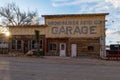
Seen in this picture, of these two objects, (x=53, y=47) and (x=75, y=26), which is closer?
(x=75, y=26)

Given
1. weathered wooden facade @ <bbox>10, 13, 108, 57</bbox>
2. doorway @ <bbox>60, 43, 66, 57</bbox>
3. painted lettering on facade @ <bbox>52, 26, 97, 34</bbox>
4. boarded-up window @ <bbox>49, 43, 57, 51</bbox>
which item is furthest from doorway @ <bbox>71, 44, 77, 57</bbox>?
boarded-up window @ <bbox>49, 43, 57, 51</bbox>

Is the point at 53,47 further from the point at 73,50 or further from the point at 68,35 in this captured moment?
the point at 73,50

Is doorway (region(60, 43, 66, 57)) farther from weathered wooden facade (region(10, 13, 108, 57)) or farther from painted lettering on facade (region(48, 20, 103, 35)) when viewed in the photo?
painted lettering on facade (region(48, 20, 103, 35))

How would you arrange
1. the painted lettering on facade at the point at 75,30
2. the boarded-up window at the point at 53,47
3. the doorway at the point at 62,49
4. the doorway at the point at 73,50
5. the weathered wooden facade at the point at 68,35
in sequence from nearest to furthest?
1. the weathered wooden facade at the point at 68,35
2. the painted lettering on facade at the point at 75,30
3. the doorway at the point at 73,50
4. the doorway at the point at 62,49
5. the boarded-up window at the point at 53,47

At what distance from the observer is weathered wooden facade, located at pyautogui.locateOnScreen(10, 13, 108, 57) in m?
46.3

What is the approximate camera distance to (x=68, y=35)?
47.9 m

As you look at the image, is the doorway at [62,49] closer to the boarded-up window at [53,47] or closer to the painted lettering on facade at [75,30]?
the boarded-up window at [53,47]

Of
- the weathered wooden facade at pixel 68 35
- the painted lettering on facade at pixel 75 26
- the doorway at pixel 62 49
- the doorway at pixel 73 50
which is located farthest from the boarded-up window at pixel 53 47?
the doorway at pixel 73 50

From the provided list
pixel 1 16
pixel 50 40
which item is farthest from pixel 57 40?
pixel 1 16

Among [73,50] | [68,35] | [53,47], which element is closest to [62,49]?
[53,47]

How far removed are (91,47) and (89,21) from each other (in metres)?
4.13

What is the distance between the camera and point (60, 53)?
48.0 meters

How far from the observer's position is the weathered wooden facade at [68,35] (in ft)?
152

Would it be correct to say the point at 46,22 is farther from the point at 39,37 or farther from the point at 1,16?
the point at 1,16
